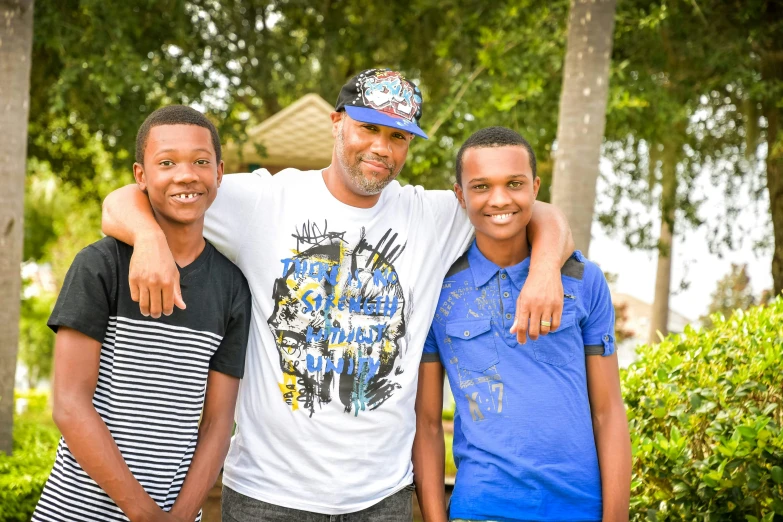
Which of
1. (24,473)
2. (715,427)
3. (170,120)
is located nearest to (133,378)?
(170,120)

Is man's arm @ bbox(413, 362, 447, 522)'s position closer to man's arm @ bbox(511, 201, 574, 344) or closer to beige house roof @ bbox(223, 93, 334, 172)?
man's arm @ bbox(511, 201, 574, 344)

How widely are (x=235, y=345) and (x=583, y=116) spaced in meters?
3.60

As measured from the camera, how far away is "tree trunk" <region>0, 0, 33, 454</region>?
18.6 feet

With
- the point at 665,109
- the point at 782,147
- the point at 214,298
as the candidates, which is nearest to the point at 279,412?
the point at 214,298

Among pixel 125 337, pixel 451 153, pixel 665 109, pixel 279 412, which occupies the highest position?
pixel 665 109

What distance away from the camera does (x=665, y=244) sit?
10453 mm

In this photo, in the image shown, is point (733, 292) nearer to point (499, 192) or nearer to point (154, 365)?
point (499, 192)

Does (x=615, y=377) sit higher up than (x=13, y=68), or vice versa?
(x=13, y=68)

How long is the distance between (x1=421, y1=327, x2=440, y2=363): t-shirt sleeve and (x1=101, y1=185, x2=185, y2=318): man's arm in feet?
3.11

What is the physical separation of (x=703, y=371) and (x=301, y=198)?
236 cm

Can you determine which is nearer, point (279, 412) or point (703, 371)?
point (279, 412)

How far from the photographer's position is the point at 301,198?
3021 mm

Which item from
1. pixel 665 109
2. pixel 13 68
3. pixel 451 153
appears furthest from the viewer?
pixel 665 109

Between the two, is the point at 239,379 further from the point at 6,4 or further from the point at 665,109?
the point at 665,109
